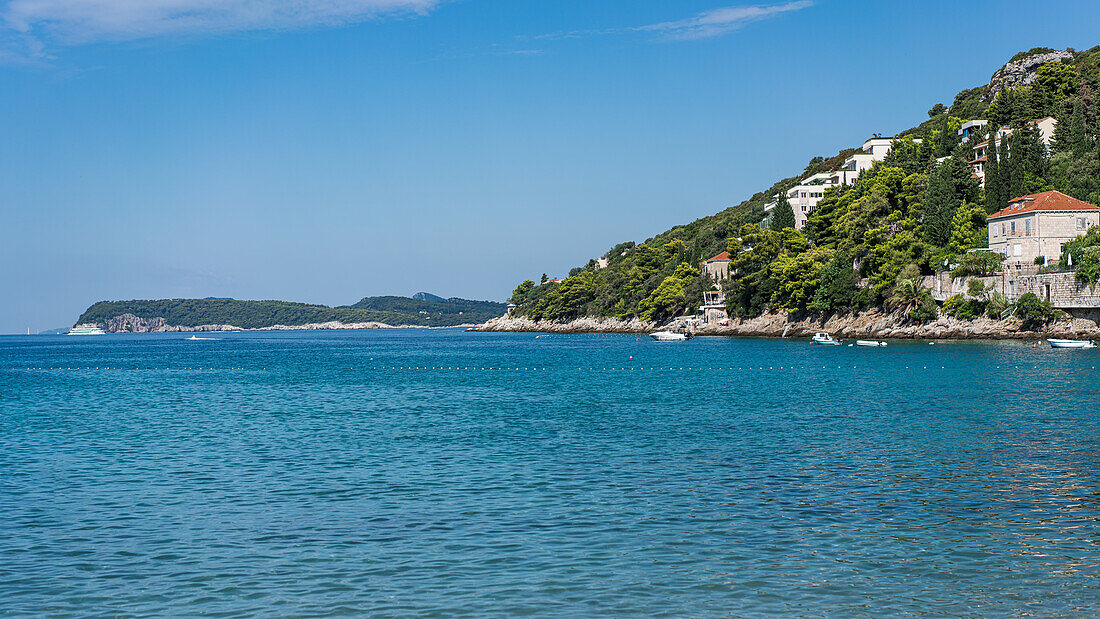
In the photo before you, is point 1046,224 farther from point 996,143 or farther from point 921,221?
point 996,143

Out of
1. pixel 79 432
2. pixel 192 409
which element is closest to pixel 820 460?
pixel 79 432

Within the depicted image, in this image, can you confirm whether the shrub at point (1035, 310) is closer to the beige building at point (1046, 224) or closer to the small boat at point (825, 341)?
the beige building at point (1046, 224)

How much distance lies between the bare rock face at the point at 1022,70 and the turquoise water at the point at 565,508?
137 metres

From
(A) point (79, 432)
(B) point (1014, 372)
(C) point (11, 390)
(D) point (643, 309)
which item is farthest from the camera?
(D) point (643, 309)

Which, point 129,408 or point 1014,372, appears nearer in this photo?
point 129,408

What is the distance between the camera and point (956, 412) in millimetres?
34125

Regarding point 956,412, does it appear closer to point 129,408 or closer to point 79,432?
point 79,432

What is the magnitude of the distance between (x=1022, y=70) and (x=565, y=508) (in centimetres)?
16974

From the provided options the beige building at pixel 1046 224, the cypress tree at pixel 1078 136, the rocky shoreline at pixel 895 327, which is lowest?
the rocky shoreline at pixel 895 327

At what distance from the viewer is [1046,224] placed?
86.3m

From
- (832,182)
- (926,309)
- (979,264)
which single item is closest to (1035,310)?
(979,264)

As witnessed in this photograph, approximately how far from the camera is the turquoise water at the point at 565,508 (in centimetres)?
1249

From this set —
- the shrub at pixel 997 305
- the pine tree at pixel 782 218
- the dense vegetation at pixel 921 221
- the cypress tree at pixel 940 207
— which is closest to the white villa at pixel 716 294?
the dense vegetation at pixel 921 221

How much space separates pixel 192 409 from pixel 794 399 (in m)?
27.4
